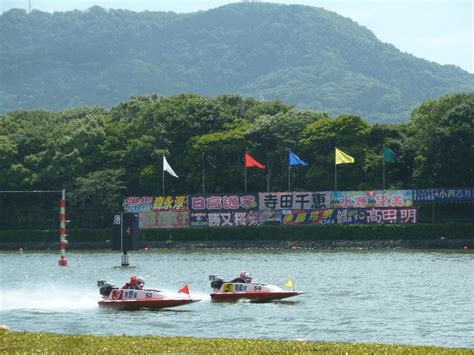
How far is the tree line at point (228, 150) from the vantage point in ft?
436

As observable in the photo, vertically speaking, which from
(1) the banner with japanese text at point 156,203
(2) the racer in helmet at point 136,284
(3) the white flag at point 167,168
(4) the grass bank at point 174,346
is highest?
(3) the white flag at point 167,168

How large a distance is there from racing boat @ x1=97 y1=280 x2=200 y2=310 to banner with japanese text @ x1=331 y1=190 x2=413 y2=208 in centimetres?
7141

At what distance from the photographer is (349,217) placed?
13350 cm

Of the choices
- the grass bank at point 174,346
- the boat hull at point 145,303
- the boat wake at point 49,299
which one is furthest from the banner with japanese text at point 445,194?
the grass bank at point 174,346

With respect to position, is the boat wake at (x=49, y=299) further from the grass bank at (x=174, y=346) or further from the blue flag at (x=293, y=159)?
the blue flag at (x=293, y=159)

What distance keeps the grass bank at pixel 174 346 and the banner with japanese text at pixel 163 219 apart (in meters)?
103

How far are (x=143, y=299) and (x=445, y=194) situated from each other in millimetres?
71156

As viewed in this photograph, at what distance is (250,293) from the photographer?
65.8 metres

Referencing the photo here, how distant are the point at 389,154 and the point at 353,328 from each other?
273ft

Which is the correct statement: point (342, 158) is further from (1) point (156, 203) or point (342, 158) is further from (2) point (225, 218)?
(1) point (156, 203)

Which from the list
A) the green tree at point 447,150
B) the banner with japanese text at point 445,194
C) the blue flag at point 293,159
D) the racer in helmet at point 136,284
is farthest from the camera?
the blue flag at point 293,159

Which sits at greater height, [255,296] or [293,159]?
[293,159]

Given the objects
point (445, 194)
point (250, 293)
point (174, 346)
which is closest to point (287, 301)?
point (250, 293)

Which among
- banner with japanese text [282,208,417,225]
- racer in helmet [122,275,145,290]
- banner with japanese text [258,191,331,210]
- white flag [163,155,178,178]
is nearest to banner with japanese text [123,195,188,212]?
white flag [163,155,178,178]
